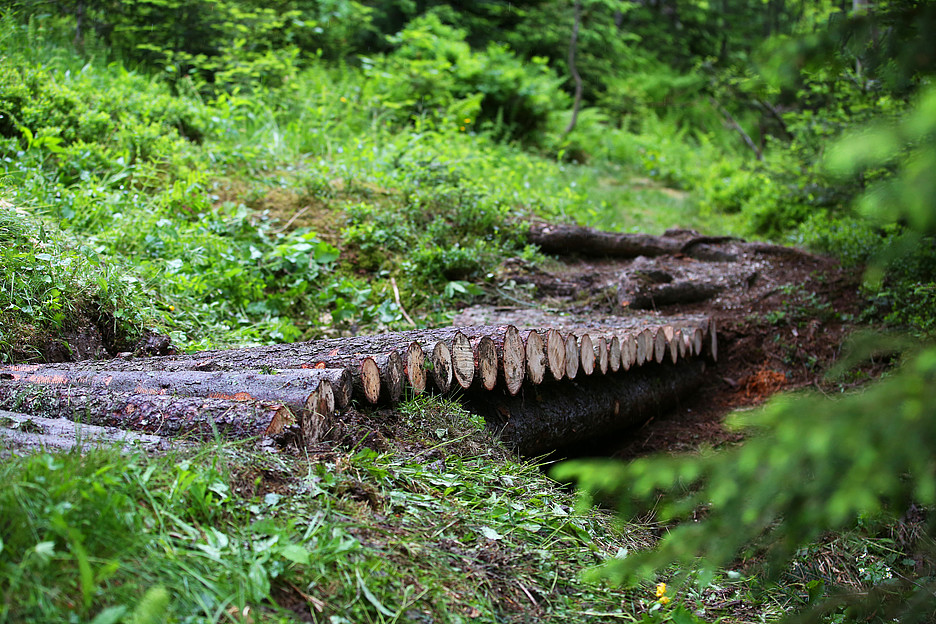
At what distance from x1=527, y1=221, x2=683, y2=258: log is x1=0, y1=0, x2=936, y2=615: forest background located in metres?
0.30

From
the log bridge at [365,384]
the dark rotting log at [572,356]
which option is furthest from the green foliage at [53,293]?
the dark rotting log at [572,356]

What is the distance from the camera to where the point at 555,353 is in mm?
3623

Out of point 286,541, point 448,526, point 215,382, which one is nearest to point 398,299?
point 215,382

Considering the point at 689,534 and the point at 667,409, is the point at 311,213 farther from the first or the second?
the point at 689,534

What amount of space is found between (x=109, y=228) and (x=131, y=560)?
434cm

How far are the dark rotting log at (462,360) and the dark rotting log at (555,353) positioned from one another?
0.56 m

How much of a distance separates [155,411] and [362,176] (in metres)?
5.20

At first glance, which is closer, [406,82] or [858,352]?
[858,352]

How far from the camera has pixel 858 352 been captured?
152cm

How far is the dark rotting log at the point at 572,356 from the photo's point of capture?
371 centimetres

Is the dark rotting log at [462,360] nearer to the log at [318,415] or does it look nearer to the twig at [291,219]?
the log at [318,415]

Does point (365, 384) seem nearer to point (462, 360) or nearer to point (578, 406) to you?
point (462, 360)

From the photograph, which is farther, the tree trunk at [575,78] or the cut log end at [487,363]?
the tree trunk at [575,78]

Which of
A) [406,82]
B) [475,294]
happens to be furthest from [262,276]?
[406,82]
